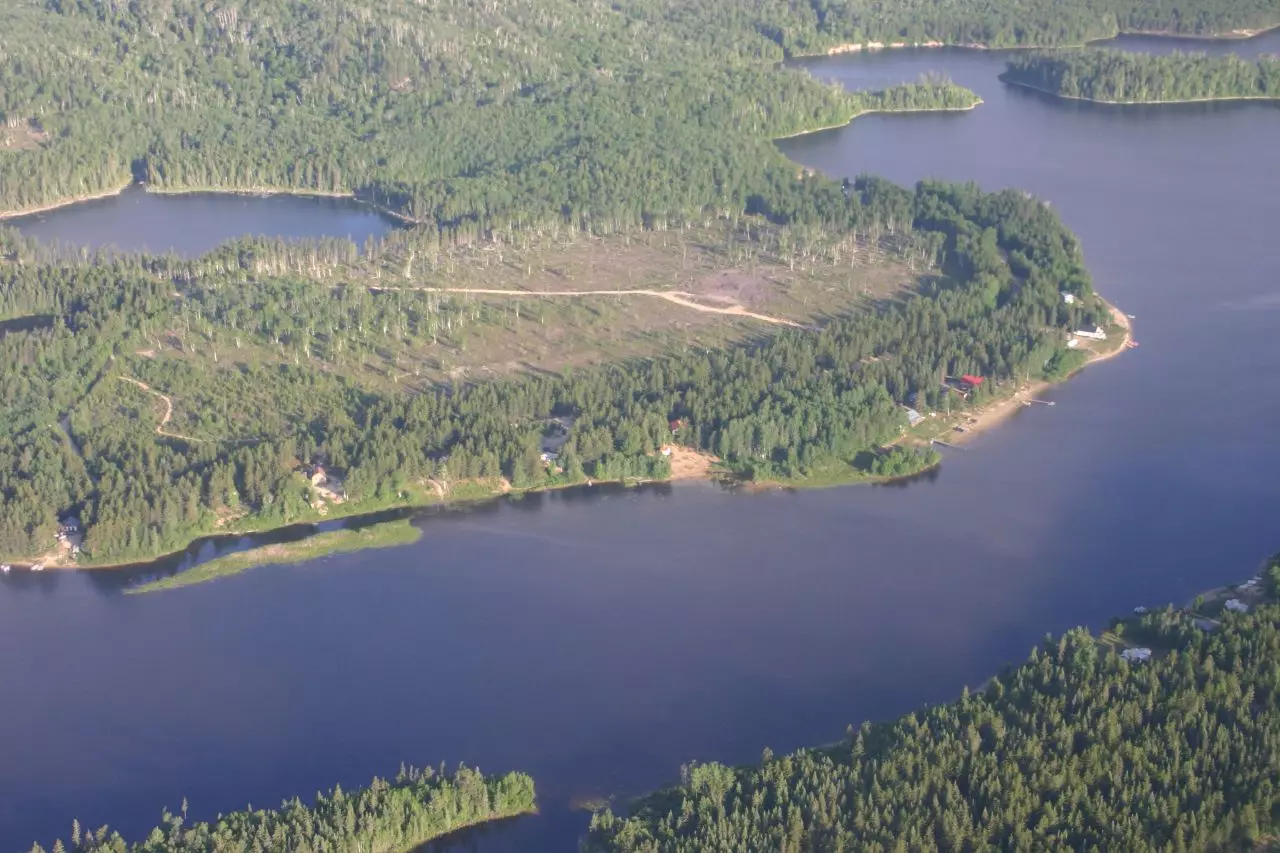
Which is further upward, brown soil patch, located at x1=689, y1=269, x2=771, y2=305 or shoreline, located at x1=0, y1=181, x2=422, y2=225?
shoreline, located at x1=0, y1=181, x2=422, y2=225

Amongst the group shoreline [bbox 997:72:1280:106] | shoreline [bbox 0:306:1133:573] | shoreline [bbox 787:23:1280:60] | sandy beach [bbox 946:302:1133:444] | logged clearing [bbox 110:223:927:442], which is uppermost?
shoreline [bbox 787:23:1280:60]

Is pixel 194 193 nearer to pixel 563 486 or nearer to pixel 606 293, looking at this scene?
pixel 606 293

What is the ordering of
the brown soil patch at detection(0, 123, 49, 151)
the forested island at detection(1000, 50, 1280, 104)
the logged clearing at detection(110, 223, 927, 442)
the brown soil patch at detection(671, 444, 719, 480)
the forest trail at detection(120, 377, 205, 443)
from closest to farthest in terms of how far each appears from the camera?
the brown soil patch at detection(671, 444, 719, 480) < the forest trail at detection(120, 377, 205, 443) < the logged clearing at detection(110, 223, 927, 442) < the brown soil patch at detection(0, 123, 49, 151) < the forested island at detection(1000, 50, 1280, 104)

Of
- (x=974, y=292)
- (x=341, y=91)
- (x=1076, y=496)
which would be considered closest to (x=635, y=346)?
(x=974, y=292)

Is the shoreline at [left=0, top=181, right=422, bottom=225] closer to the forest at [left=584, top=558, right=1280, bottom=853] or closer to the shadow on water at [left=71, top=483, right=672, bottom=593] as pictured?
the shadow on water at [left=71, top=483, right=672, bottom=593]

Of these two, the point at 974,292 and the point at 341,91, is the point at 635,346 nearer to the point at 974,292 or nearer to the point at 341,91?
the point at 974,292

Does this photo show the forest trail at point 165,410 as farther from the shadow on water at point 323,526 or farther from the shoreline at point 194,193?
the shoreline at point 194,193

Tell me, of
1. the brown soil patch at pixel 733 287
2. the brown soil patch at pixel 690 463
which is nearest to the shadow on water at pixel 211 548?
the brown soil patch at pixel 690 463

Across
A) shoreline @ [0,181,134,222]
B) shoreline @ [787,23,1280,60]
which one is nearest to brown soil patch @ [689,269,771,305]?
shoreline @ [0,181,134,222]
